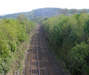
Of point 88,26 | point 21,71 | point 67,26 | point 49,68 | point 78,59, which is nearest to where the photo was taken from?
point 78,59

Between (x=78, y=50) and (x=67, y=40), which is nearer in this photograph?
(x=78, y=50)

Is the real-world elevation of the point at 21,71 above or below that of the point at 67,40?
below

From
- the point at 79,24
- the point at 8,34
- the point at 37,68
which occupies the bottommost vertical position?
the point at 37,68

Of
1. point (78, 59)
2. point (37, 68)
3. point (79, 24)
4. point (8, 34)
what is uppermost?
point (79, 24)

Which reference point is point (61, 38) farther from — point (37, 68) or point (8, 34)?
point (8, 34)

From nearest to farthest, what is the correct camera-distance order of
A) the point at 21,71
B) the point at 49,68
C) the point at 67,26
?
the point at 21,71, the point at 49,68, the point at 67,26

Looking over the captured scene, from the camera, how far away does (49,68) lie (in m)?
Result: 21.8

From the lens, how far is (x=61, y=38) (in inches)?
1025

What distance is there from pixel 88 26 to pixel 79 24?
3.37 m

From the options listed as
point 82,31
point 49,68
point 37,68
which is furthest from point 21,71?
point 82,31

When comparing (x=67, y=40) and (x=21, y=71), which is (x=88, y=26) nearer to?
(x=67, y=40)

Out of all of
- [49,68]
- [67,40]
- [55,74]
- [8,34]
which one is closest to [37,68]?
[49,68]

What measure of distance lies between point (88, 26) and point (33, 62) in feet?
38.0

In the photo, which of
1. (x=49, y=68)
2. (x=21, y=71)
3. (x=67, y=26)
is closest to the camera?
(x=21, y=71)
